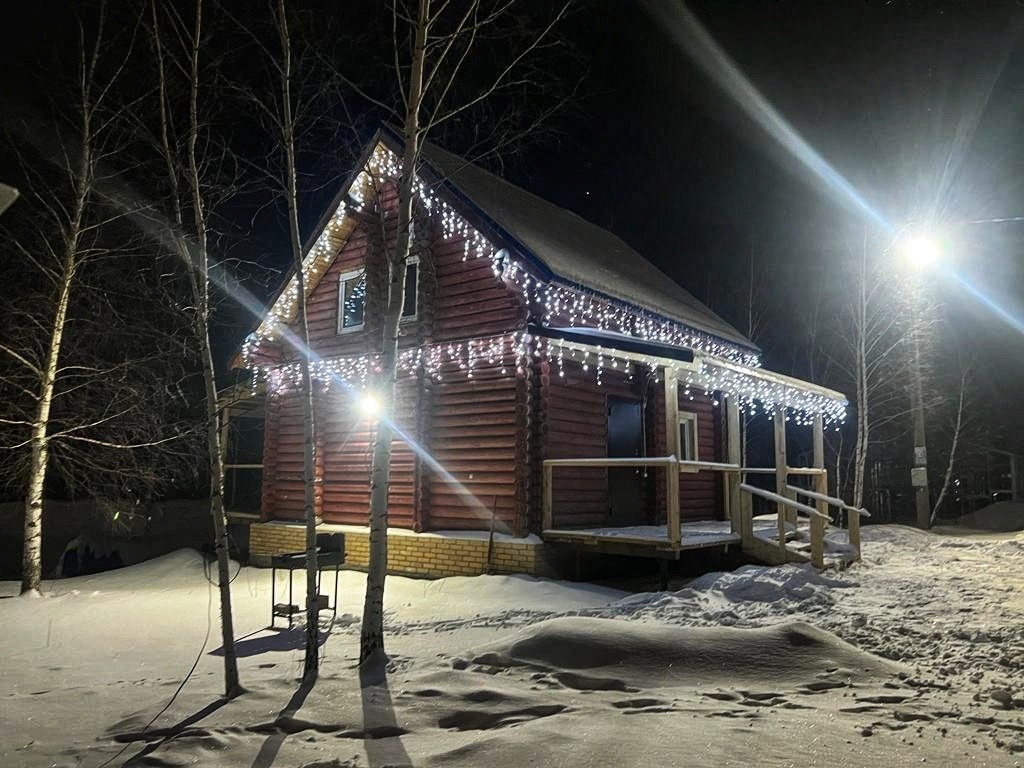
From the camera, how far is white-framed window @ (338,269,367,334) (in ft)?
48.9

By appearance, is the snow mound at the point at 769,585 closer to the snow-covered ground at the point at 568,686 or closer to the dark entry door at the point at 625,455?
the snow-covered ground at the point at 568,686

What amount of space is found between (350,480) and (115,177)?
6652 mm

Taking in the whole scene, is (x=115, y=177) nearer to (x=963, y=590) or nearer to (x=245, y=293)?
(x=245, y=293)

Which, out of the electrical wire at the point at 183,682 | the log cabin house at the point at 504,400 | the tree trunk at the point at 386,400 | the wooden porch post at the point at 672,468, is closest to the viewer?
the electrical wire at the point at 183,682

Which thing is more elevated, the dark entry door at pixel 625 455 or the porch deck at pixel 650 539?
the dark entry door at pixel 625 455

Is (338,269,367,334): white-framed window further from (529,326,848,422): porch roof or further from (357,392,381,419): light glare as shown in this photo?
(529,326,848,422): porch roof

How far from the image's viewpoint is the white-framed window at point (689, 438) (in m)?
15.7

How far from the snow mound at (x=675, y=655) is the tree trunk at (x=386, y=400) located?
984 millimetres

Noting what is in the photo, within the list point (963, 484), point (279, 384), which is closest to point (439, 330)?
point (279, 384)

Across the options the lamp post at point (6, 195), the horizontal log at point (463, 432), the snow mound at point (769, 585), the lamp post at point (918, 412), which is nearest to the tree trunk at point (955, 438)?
the lamp post at point (918, 412)

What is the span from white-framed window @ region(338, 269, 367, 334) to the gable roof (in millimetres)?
2888

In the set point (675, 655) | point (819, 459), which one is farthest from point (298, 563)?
point (819, 459)

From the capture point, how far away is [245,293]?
21.2m

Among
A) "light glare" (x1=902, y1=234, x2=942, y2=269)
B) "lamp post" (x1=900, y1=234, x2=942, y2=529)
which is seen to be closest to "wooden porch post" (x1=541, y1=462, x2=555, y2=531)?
"light glare" (x1=902, y1=234, x2=942, y2=269)
